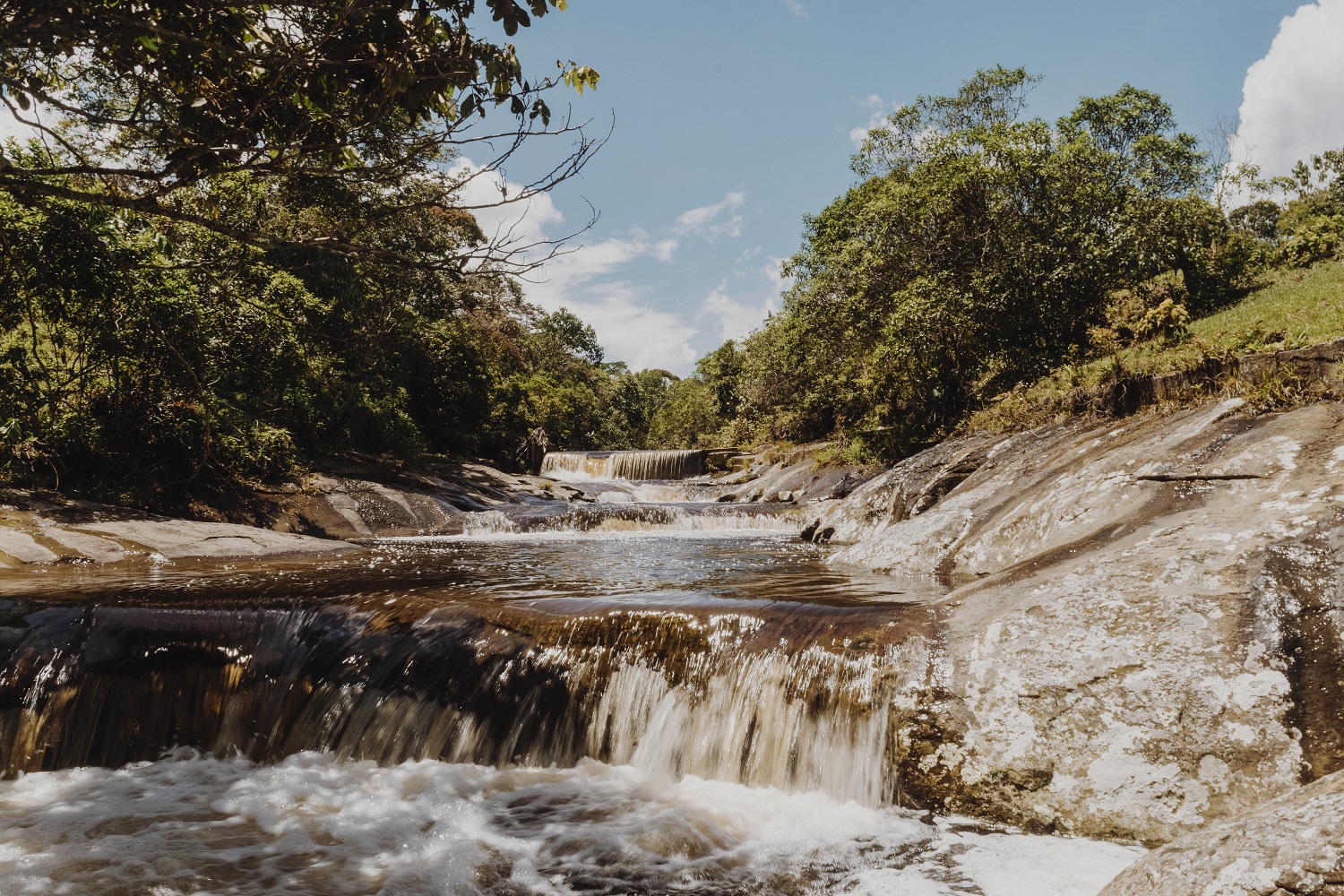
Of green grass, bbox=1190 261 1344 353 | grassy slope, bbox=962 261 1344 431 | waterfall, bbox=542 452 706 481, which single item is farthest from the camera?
waterfall, bbox=542 452 706 481

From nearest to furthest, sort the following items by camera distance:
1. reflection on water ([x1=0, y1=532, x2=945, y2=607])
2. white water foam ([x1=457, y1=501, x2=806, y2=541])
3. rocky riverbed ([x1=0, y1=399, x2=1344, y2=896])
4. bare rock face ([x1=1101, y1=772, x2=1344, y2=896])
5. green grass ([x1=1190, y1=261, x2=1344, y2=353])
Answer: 1. bare rock face ([x1=1101, y1=772, x2=1344, y2=896])
2. rocky riverbed ([x1=0, y1=399, x2=1344, y2=896])
3. reflection on water ([x1=0, y1=532, x2=945, y2=607])
4. green grass ([x1=1190, y1=261, x2=1344, y2=353])
5. white water foam ([x1=457, y1=501, x2=806, y2=541])

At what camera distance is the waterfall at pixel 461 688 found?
15.0 feet

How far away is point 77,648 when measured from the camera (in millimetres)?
5699

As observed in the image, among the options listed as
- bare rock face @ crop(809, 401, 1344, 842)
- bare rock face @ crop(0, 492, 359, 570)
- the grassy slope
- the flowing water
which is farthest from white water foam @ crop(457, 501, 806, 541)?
bare rock face @ crop(809, 401, 1344, 842)

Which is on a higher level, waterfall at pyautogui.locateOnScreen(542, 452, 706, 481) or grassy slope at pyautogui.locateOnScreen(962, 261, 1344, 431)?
grassy slope at pyautogui.locateOnScreen(962, 261, 1344, 431)

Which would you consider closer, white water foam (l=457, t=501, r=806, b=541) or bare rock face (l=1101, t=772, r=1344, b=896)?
bare rock face (l=1101, t=772, r=1344, b=896)

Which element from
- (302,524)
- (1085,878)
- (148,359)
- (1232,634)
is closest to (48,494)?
(148,359)

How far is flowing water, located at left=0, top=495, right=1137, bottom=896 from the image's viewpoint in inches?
143

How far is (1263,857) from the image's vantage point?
2.15 m

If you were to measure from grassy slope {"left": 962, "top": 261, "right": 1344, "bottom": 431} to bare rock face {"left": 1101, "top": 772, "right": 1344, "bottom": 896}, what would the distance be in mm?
7292

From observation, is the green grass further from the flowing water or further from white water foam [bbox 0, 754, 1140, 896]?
white water foam [bbox 0, 754, 1140, 896]

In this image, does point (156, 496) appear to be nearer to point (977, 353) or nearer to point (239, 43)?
point (239, 43)

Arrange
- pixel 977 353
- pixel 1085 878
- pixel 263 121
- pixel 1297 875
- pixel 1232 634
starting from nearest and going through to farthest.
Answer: pixel 1297 875
pixel 1085 878
pixel 1232 634
pixel 263 121
pixel 977 353

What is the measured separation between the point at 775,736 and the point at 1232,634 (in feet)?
8.80
